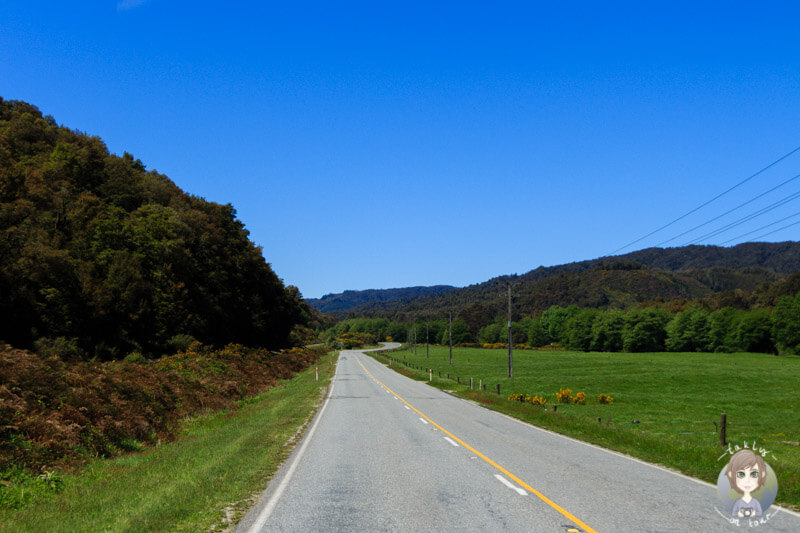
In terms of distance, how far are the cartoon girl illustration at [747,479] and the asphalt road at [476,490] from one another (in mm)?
345

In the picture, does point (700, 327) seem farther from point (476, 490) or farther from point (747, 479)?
point (476, 490)

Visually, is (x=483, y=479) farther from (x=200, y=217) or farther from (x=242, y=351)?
(x=200, y=217)

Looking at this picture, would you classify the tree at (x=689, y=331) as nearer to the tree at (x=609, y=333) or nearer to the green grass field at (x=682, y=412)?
the tree at (x=609, y=333)

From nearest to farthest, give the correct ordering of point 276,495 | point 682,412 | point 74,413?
1. point 276,495
2. point 74,413
3. point 682,412

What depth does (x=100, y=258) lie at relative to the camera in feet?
180

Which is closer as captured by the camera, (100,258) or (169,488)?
(169,488)

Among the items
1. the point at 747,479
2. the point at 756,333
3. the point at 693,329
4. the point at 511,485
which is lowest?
the point at 511,485

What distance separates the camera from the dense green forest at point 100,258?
1838 inches

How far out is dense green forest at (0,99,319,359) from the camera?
46.7 m

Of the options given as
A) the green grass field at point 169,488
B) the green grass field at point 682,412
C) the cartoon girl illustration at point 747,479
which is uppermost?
the cartoon girl illustration at point 747,479

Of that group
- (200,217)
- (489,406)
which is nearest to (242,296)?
(200,217)

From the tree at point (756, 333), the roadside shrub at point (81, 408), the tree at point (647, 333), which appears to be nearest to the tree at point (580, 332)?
the tree at point (647, 333)

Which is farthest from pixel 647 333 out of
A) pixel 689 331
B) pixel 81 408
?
pixel 81 408

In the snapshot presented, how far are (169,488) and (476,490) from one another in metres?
6.02
